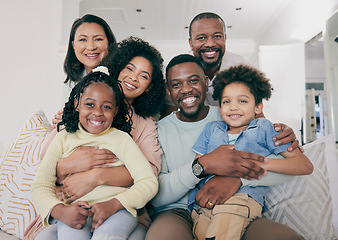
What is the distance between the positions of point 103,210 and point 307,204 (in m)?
0.76

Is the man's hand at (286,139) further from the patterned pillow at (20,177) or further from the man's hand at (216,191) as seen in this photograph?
the patterned pillow at (20,177)

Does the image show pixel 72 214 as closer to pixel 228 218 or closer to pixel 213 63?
pixel 228 218

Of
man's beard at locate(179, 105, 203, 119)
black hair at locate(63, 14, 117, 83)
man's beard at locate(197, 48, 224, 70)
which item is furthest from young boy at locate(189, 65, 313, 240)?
black hair at locate(63, 14, 117, 83)

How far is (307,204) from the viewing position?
1143mm

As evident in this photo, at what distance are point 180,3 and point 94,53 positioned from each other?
3.89 metres

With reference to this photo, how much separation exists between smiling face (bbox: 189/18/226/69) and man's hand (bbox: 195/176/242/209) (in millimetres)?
979

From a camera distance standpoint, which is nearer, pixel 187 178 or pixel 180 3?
pixel 187 178

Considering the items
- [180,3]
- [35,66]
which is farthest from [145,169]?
[180,3]

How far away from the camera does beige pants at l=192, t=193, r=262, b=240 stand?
100 cm

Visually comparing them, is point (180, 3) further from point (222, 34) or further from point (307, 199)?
point (307, 199)

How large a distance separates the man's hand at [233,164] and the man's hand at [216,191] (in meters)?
0.03

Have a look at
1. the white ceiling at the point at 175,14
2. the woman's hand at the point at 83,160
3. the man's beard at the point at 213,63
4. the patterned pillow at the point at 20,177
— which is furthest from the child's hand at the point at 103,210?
the white ceiling at the point at 175,14

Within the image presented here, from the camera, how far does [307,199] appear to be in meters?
1.15

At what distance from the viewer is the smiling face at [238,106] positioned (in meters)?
1.30
